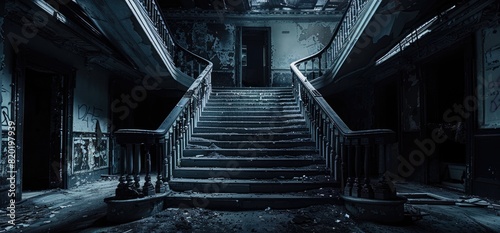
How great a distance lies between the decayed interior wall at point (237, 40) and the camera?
490 inches

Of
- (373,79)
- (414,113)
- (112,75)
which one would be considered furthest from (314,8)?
(112,75)

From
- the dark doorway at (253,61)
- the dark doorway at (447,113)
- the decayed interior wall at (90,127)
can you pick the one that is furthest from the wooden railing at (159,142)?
the dark doorway at (253,61)

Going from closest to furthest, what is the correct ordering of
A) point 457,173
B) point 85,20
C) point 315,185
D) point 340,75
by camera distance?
point 315,185, point 85,20, point 457,173, point 340,75

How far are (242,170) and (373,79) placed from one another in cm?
631

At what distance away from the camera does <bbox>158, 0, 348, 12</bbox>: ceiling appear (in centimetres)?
1182

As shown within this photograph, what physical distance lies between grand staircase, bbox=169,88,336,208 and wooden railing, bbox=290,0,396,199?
9.8 inches

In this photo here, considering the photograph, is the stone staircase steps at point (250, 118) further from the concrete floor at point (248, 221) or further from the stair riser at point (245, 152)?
the concrete floor at point (248, 221)

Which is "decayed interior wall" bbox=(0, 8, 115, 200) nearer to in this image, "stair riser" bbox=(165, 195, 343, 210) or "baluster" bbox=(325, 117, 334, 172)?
"stair riser" bbox=(165, 195, 343, 210)

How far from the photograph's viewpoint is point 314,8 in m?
12.4

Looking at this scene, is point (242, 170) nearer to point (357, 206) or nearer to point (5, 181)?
point (357, 206)

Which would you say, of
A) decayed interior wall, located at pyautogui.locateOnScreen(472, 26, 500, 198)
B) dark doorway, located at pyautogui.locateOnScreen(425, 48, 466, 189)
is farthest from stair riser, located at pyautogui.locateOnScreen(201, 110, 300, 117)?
decayed interior wall, located at pyautogui.locateOnScreen(472, 26, 500, 198)

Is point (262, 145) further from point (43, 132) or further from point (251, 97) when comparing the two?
point (43, 132)

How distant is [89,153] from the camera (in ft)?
24.2

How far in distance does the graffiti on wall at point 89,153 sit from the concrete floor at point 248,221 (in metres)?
2.31
